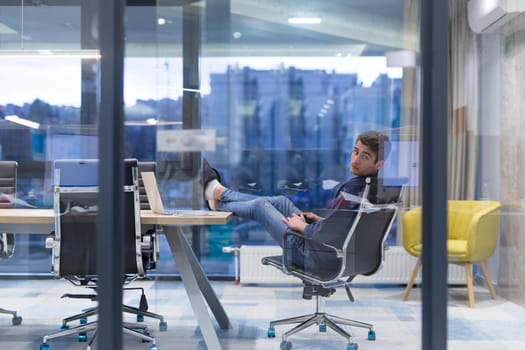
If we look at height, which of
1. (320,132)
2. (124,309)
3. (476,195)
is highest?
(320,132)

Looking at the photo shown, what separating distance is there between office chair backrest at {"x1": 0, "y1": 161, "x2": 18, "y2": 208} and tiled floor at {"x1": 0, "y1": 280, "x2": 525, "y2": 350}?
73 cm

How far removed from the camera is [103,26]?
247cm

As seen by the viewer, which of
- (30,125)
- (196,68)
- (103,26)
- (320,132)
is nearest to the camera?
(103,26)

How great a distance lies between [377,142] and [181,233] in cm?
137

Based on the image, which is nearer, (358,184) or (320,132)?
(358,184)

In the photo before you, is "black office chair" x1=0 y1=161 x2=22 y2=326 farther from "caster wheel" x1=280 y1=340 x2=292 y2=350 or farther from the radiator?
"caster wheel" x1=280 y1=340 x2=292 y2=350

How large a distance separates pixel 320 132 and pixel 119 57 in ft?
7.13

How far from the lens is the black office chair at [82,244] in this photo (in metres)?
3.35

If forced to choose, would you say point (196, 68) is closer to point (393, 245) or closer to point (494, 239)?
point (393, 245)

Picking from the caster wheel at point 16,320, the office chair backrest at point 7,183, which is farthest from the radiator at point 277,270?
the office chair backrest at point 7,183

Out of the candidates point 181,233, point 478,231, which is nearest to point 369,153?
point 478,231

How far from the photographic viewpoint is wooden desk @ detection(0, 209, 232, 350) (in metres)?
3.35

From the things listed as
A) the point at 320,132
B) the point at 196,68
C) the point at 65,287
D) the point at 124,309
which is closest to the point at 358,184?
the point at 320,132

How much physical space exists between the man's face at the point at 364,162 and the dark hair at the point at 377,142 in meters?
0.03
